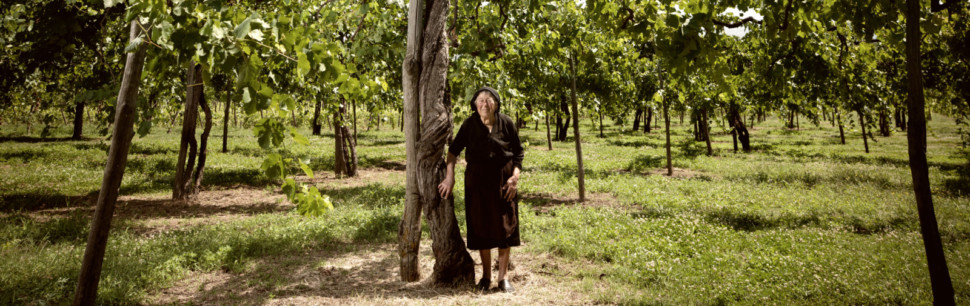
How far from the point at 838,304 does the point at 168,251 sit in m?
7.73

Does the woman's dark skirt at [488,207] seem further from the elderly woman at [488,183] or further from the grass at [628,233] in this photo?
the grass at [628,233]

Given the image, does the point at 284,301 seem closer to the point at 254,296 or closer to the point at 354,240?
the point at 254,296

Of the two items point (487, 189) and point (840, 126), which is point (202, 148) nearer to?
point (487, 189)

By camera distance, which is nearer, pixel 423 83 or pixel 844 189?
pixel 423 83

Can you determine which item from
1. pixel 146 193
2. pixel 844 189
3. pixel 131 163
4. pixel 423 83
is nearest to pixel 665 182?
pixel 844 189

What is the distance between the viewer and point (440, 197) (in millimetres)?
4340

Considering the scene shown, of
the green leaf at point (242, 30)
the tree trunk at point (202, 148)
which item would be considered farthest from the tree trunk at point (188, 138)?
the green leaf at point (242, 30)

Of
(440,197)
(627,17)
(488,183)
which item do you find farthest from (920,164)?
(440,197)

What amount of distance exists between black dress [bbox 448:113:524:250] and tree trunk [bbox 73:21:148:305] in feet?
8.31

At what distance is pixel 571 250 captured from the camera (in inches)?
235

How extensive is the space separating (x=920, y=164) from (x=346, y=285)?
502 centimetres

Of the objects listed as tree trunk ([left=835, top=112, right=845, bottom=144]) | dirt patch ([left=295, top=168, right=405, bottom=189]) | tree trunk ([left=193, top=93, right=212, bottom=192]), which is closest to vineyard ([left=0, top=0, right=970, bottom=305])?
tree trunk ([left=193, top=93, right=212, bottom=192])

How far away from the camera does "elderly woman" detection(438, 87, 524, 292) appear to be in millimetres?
4352

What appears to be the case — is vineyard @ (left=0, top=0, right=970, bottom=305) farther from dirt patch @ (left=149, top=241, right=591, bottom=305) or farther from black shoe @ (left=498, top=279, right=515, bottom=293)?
black shoe @ (left=498, top=279, right=515, bottom=293)
